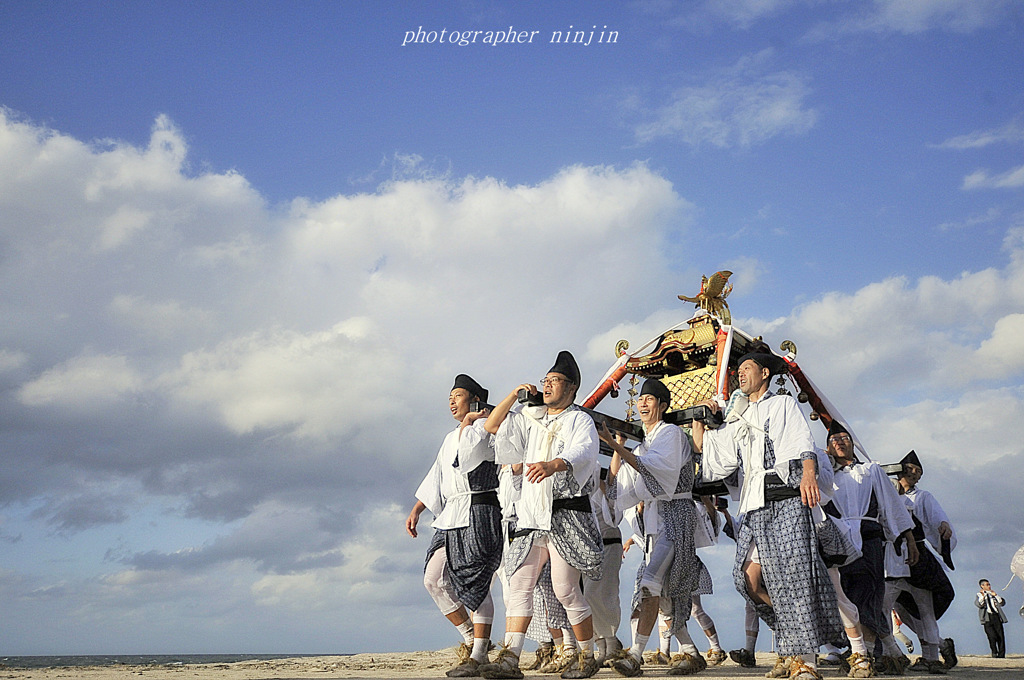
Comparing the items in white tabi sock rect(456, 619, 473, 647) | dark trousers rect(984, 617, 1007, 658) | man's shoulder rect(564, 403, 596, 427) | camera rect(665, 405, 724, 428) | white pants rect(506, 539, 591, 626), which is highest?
camera rect(665, 405, 724, 428)

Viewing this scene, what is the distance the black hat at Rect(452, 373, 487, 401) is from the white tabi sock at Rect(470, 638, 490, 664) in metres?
1.86

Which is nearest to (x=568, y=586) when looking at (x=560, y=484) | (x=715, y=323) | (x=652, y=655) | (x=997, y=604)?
(x=560, y=484)

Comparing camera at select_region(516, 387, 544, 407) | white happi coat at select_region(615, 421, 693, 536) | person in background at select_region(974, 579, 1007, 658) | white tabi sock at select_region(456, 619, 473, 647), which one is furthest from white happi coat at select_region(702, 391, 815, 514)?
person in background at select_region(974, 579, 1007, 658)

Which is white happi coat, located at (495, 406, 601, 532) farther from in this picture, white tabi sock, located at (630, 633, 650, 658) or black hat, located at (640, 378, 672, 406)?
white tabi sock, located at (630, 633, 650, 658)

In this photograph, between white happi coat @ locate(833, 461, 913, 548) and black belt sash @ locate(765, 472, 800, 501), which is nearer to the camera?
black belt sash @ locate(765, 472, 800, 501)

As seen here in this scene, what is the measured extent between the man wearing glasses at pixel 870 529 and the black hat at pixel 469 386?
3.03m

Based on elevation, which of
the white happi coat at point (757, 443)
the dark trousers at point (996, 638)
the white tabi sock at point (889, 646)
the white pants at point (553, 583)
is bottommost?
the dark trousers at point (996, 638)

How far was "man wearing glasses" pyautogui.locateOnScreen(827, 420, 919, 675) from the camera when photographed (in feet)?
23.2

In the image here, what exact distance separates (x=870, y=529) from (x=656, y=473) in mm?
2246

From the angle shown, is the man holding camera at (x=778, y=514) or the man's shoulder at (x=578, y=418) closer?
the man holding camera at (x=778, y=514)

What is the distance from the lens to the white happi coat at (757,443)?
18.5 feet

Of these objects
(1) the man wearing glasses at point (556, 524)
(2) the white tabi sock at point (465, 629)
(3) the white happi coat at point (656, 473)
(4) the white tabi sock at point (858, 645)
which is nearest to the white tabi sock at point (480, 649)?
(1) the man wearing glasses at point (556, 524)

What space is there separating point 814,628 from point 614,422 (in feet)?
7.51

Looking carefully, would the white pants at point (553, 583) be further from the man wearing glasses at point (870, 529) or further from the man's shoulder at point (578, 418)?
the man wearing glasses at point (870, 529)
